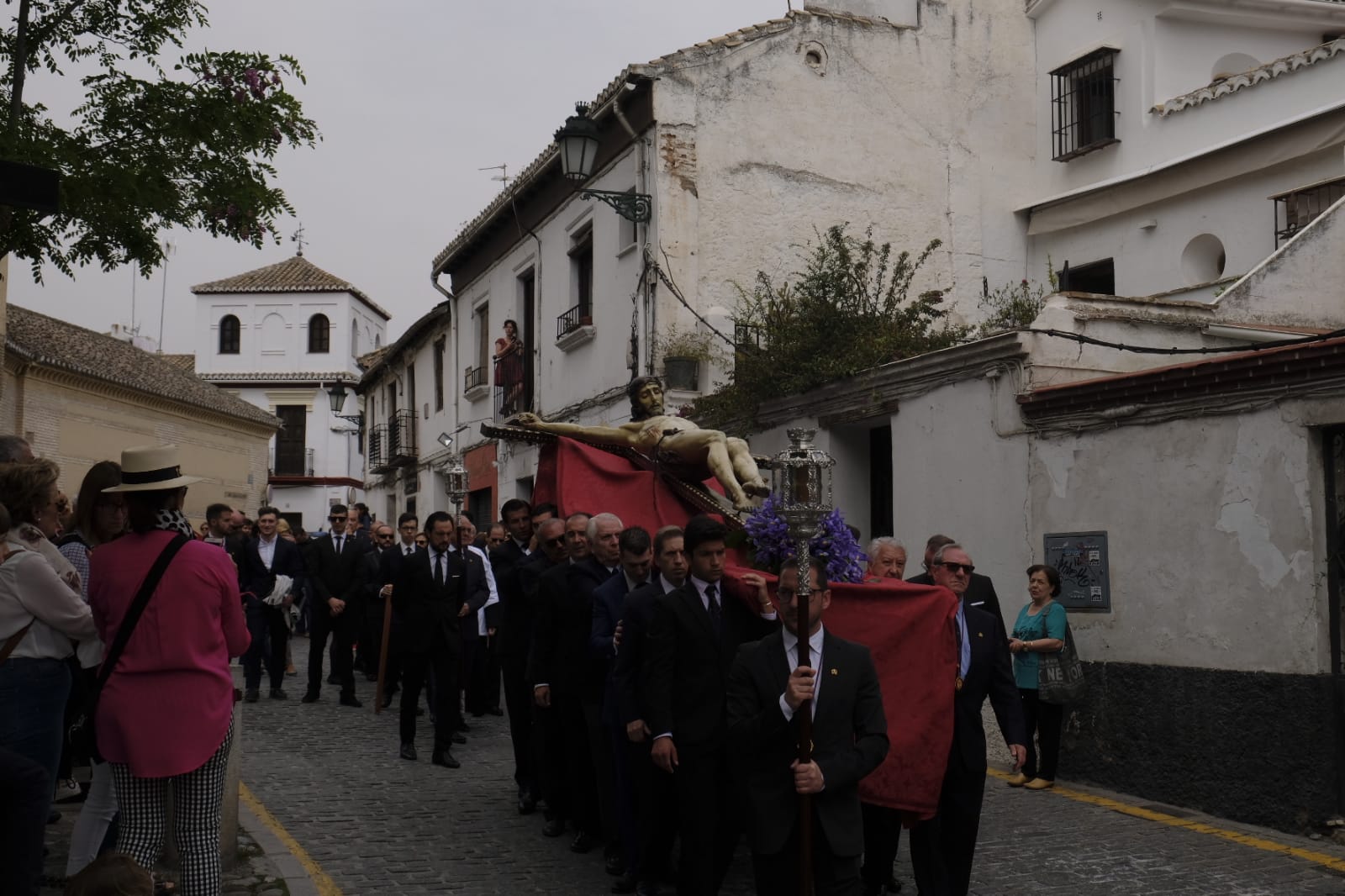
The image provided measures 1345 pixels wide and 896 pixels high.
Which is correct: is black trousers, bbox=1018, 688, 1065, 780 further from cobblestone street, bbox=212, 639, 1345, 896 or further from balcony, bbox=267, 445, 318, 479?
balcony, bbox=267, 445, 318, 479

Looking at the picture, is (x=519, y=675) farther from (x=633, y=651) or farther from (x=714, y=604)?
(x=714, y=604)

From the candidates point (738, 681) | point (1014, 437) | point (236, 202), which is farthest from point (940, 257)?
point (738, 681)

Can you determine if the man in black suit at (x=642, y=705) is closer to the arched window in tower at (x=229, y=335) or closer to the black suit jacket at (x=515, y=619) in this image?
the black suit jacket at (x=515, y=619)

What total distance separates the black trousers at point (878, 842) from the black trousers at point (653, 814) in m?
0.95

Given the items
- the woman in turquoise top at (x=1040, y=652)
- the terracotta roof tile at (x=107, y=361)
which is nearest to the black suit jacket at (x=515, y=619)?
the woman in turquoise top at (x=1040, y=652)

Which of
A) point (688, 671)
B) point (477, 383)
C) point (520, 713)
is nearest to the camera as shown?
point (688, 671)

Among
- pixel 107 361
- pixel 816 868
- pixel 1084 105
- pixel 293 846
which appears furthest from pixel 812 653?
pixel 107 361

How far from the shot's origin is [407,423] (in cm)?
3169

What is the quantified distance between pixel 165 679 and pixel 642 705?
93.4 inches

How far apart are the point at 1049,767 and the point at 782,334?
5.83 m

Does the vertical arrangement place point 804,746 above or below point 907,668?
below

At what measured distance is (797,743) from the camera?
4.86 m

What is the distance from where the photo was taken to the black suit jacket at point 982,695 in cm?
624

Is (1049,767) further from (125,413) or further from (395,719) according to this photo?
(125,413)
